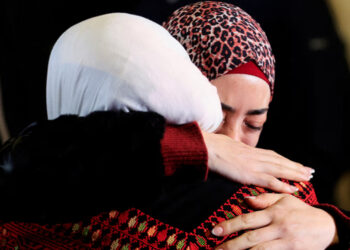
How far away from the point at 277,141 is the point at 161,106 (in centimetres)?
104

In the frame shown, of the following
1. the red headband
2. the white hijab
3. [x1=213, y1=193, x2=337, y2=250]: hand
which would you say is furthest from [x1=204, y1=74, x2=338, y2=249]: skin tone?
the red headband

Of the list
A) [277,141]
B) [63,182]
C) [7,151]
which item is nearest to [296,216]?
[63,182]

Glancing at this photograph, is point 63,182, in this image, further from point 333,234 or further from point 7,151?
point 333,234

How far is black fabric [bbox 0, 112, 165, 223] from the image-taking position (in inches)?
22.1

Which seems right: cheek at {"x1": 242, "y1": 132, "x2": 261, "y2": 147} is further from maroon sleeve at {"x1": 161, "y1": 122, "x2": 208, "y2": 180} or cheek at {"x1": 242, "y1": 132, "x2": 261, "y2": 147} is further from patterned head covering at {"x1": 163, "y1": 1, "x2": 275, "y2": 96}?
maroon sleeve at {"x1": 161, "y1": 122, "x2": 208, "y2": 180}

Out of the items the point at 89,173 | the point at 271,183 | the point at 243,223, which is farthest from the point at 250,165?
the point at 89,173

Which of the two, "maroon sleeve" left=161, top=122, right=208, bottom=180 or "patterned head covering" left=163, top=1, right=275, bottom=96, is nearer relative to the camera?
"maroon sleeve" left=161, top=122, right=208, bottom=180

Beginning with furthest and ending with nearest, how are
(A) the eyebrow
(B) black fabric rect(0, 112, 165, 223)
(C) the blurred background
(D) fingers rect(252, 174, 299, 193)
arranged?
(C) the blurred background < (A) the eyebrow < (D) fingers rect(252, 174, 299, 193) < (B) black fabric rect(0, 112, 165, 223)

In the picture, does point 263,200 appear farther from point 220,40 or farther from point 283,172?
point 220,40

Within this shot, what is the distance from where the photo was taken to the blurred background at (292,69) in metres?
1.44

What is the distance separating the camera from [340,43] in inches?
55.9

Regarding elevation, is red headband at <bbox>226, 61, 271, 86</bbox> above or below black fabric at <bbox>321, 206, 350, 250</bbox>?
above

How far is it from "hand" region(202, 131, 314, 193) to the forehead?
0.16 metres

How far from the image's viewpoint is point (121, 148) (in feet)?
1.91
